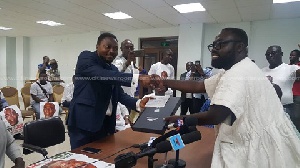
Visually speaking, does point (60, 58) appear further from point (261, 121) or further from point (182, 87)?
point (261, 121)

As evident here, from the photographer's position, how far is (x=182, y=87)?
1.66 meters

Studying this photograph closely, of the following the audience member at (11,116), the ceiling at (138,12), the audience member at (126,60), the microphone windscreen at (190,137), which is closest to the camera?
the microphone windscreen at (190,137)

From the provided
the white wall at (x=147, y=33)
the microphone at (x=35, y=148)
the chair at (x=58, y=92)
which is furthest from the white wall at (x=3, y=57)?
the microphone at (x=35, y=148)

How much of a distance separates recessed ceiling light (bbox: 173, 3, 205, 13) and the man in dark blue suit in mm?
3771

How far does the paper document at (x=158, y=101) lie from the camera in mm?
1521

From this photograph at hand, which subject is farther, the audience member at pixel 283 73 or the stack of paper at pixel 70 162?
the audience member at pixel 283 73

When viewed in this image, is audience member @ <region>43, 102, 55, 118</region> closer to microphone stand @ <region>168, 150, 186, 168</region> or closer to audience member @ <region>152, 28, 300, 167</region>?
microphone stand @ <region>168, 150, 186, 168</region>

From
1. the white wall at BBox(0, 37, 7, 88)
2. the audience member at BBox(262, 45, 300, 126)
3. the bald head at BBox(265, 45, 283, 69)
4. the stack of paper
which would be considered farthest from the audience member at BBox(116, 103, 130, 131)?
the white wall at BBox(0, 37, 7, 88)

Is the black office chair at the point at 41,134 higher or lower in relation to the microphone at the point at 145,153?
lower

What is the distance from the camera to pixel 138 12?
5.62 m

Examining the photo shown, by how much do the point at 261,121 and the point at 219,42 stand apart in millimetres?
430

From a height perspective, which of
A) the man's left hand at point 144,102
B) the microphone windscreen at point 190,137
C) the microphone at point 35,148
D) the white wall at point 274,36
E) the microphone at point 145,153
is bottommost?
the microphone at point 35,148

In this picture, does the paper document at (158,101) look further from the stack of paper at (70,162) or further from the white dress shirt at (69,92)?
the white dress shirt at (69,92)

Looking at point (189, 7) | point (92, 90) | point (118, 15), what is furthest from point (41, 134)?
point (118, 15)
